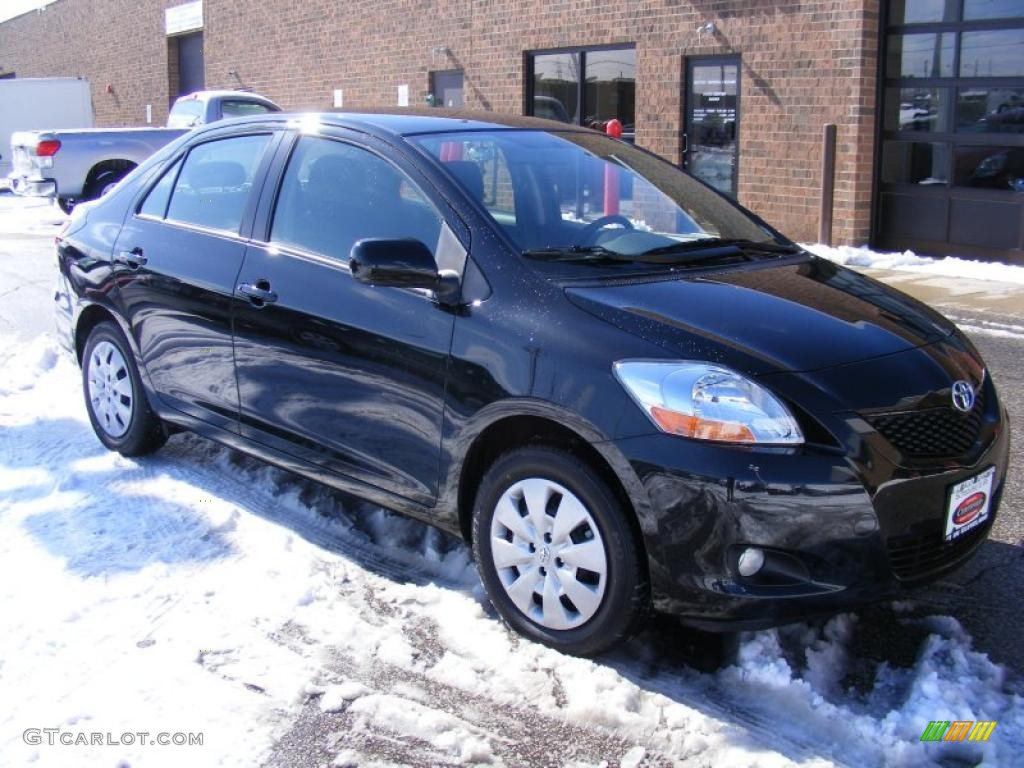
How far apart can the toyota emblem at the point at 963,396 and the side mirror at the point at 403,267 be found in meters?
1.62

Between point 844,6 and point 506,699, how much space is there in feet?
36.7

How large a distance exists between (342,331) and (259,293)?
54 centimetres

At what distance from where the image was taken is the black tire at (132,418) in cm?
540

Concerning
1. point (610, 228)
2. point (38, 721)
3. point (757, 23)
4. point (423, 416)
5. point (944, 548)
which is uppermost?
point (757, 23)

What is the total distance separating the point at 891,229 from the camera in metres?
13.0

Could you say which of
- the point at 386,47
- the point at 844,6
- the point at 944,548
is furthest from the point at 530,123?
the point at 386,47

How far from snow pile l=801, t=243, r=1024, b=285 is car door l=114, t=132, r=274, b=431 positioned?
24.3 ft

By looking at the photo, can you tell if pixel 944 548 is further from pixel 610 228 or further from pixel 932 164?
pixel 932 164

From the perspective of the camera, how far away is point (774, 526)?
3139 mm

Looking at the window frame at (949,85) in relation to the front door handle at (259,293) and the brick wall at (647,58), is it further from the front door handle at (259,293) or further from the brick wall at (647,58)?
the front door handle at (259,293)

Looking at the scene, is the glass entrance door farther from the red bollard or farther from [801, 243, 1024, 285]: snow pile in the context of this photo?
the red bollard

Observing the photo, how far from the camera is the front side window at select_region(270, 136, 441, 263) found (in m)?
4.12

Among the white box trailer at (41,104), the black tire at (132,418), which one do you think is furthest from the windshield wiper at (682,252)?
the white box trailer at (41,104)

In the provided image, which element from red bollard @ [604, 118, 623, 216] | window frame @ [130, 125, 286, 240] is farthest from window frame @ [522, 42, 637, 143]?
red bollard @ [604, 118, 623, 216]
